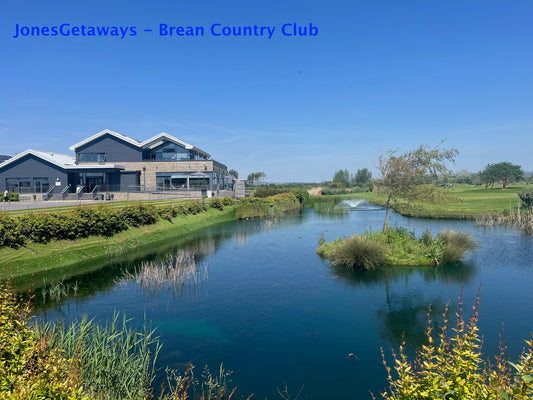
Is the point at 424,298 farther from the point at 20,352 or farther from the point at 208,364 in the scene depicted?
the point at 20,352

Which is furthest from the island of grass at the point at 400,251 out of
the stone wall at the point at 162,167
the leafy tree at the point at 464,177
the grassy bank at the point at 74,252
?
the leafy tree at the point at 464,177

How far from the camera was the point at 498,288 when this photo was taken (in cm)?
1455

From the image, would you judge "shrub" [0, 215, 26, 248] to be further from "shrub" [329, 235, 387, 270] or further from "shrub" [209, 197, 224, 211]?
"shrub" [209, 197, 224, 211]

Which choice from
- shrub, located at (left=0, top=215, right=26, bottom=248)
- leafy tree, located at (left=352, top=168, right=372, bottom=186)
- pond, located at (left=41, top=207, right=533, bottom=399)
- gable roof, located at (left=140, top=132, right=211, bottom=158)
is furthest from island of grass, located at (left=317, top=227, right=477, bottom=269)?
leafy tree, located at (left=352, top=168, right=372, bottom=186)

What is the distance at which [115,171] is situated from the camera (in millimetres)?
53656

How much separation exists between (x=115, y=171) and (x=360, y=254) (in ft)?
151

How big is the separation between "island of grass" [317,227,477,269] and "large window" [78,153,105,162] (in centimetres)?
4743

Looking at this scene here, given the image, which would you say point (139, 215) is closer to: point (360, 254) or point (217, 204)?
point (217, 204)

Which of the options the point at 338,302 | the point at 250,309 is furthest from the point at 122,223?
the point at 338,302

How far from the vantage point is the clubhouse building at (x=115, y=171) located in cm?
4956

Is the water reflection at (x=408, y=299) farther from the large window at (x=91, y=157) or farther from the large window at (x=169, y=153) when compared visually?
the large window at (x=91, y=157)

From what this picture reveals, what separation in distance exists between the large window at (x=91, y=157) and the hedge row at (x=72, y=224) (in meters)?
31.2

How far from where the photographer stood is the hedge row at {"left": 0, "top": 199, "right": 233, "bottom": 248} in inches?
680

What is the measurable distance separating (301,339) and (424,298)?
6.02 meters
